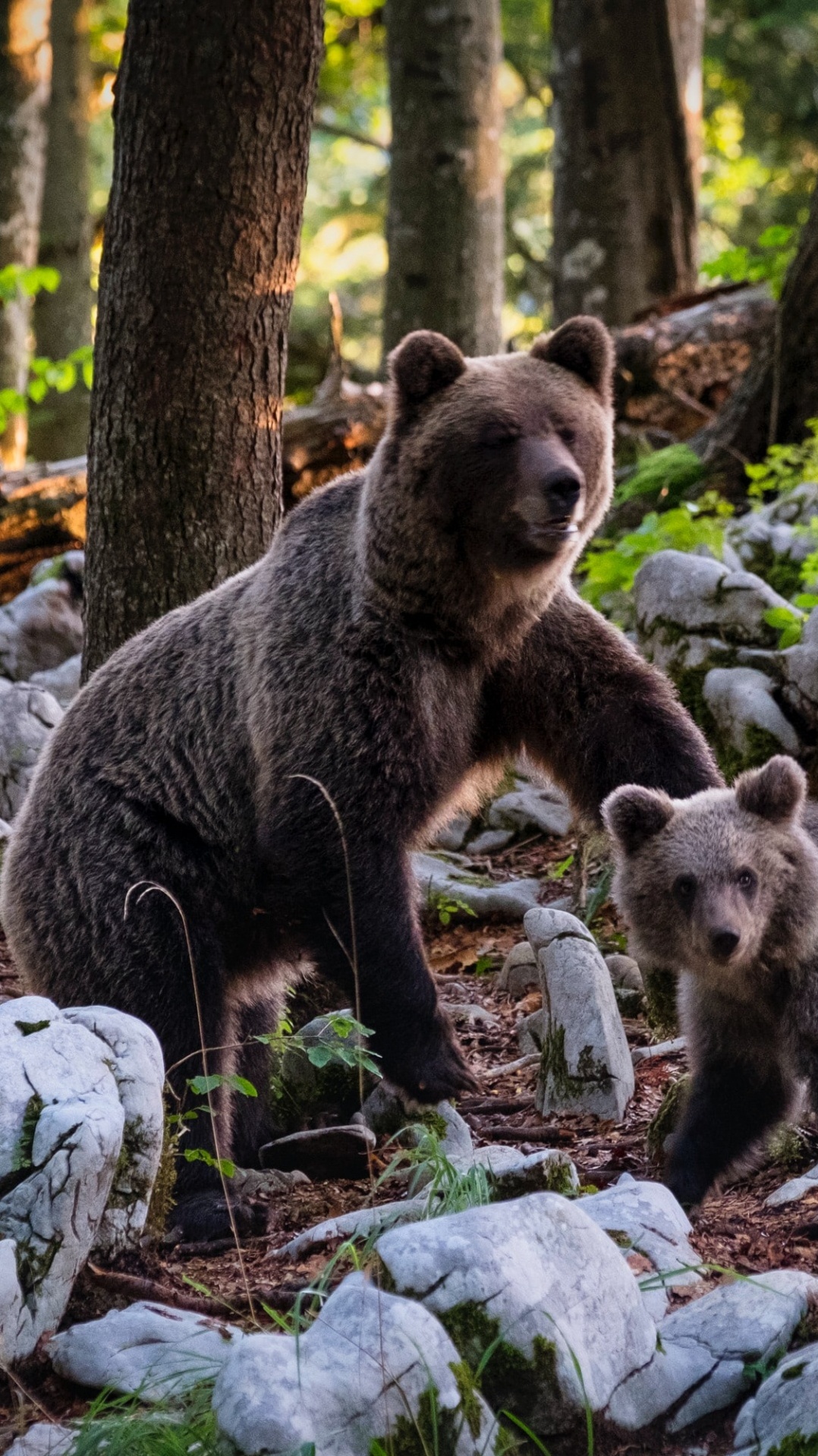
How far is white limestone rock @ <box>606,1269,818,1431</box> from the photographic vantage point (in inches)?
115

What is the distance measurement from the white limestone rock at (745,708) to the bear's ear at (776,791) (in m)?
2.02

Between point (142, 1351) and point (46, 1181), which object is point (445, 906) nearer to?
point (46, 1181)

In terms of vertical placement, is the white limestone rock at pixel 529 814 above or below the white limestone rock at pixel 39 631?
below

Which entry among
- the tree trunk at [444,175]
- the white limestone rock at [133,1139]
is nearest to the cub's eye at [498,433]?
the white limestone rock at [133,1139]

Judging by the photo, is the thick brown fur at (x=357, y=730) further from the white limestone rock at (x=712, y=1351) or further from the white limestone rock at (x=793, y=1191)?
the white limestone rock at (x=712, y=1351)

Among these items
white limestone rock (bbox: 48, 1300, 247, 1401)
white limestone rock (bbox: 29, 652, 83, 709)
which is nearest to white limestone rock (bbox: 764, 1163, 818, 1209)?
white limestone rock (bbox: 48, 1300, 247, 1401)

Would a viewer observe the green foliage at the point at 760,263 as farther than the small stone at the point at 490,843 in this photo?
Yes

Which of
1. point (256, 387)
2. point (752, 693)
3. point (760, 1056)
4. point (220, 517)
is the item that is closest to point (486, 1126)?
point (760, 1056)

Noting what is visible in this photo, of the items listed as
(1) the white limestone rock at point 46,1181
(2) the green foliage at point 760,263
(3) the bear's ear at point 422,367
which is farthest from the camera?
(2) the green foliage at point 760,263

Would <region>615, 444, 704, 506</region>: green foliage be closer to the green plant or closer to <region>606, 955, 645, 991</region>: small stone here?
the green plant

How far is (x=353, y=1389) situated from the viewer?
268 centimetres

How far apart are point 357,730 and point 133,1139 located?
1506 mm

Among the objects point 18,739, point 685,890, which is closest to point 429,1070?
point 685,890

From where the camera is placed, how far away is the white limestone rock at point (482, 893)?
6621 millimetres
